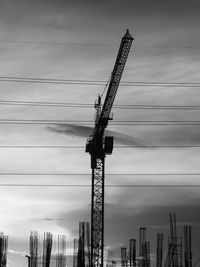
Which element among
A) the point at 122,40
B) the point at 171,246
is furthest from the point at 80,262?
the point at 122,40

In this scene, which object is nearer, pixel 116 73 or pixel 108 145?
pixel 116 73

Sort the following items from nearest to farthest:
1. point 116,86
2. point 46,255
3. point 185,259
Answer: point 46,255 → point 185,259 → point 116,86

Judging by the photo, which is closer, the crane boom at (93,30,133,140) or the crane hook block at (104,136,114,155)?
the crane boom at (93,30,133,140)

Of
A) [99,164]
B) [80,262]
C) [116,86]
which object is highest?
[116,86]

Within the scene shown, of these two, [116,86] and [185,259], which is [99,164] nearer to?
[116,86]

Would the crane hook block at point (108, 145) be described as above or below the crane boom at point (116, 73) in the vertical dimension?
below

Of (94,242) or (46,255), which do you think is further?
(94,242)

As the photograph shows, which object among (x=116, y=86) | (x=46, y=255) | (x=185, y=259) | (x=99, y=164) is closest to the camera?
(x=46, y=255)

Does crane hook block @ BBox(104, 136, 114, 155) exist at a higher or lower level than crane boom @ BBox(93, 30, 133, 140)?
lower

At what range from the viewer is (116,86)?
10850cm

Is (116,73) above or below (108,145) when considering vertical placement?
above

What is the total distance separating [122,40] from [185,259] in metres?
28.5

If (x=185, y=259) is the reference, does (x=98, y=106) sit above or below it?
above

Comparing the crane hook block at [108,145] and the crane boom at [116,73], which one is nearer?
the crane boom at [116,73]
